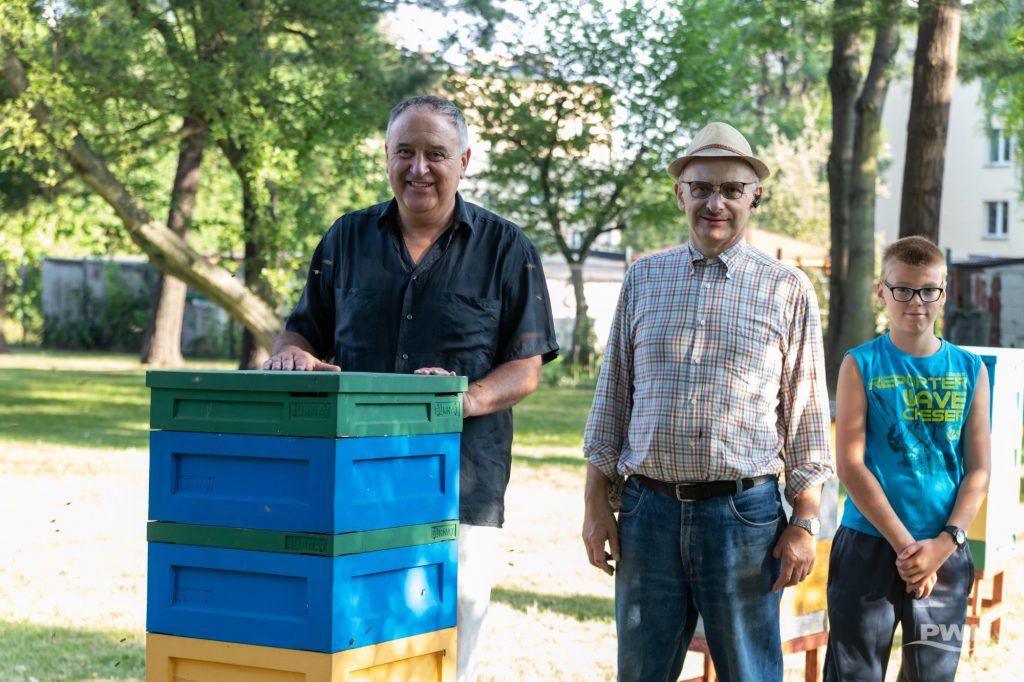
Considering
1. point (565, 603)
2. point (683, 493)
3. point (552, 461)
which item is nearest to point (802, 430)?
point (683, 493)

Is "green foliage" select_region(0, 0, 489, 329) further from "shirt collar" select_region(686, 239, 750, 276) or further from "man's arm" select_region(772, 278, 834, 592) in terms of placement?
"man's arm" select_region(772, 278, 834, 592)

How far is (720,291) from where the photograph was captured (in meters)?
3.66

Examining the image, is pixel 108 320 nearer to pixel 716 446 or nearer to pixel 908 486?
pixel 908 486

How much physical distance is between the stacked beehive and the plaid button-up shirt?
535 millimetres

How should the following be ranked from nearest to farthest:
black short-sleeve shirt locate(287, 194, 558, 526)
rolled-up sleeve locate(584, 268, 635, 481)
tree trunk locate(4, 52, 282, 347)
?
rolled-up sleeve locate(584, 268, 635, 481)
black short-sleeve shirt locate(287, 194, 558, 526)
tree trunk locate(4, 52, 282, 347)

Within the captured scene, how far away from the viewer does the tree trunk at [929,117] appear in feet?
39.7

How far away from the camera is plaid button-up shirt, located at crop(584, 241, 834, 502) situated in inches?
140

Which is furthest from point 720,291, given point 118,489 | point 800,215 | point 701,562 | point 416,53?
point 800,215

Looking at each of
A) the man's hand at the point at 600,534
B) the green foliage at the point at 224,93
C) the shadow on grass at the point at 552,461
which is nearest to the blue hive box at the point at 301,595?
the man's hand at the point at 600,534

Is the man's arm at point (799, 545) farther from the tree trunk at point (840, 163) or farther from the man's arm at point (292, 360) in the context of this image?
the tree trunk at point (840, 163)

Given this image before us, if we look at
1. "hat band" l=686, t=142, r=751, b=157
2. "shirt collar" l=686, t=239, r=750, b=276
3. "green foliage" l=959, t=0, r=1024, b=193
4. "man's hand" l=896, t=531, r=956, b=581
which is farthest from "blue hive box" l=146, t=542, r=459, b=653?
"green foliage" l=959, t=0, r=1024, b=193

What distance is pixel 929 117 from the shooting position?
12.2 meters

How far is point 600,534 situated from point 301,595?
883mm

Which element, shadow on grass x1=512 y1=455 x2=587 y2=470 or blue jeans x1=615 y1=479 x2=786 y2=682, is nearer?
blue jeans x1=615 y1=479 x2=786 y2=682
